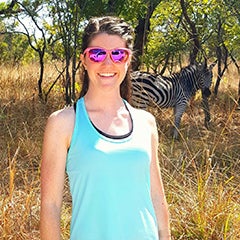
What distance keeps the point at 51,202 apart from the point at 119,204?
0.22 meters

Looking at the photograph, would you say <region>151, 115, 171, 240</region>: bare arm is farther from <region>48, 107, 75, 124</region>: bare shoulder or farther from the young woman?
<region>48, 107, 75, 124</region>: bare shoulder

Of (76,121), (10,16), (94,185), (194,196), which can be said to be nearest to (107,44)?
(76,121)

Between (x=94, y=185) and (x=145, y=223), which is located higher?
(x=94, y=185)

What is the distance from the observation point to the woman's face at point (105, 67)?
5.47 ft

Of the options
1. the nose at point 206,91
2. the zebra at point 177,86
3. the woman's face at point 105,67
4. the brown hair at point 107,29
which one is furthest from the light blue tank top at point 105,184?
the nose at point 206,91

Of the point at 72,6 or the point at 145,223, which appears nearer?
the point at 145,223

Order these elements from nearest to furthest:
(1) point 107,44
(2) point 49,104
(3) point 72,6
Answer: (1) point 107,44 < (3) point 72,6 < (2) point 49,104

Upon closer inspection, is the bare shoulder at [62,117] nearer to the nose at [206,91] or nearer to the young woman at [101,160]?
the young woman at [101,160]

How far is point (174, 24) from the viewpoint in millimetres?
10617

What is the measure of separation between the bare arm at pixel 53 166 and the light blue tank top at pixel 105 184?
0.09 feet

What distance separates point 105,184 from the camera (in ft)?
5.02

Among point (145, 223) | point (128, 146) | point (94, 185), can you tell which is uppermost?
point (128, 146)

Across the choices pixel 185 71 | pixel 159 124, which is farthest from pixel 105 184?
pixel 185 71

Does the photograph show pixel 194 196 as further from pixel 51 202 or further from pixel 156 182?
pixel 51 202
